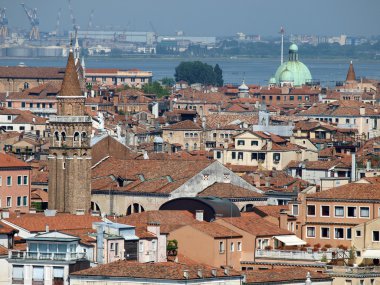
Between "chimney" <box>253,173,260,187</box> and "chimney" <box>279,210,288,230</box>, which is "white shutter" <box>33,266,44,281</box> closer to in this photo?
"chimney" <box>279,210,288,230</box>

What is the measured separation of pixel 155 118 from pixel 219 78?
8311 centimetres

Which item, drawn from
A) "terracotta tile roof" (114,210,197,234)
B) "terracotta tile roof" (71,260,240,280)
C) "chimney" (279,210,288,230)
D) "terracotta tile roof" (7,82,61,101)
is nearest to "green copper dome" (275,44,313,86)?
"terracotta tile roof" (7,82,61,101)

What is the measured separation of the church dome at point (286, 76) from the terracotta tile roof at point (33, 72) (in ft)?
68.9

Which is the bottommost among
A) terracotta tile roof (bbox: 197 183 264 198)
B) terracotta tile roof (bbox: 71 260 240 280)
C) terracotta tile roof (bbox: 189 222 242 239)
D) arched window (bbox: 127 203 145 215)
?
arched window (bbox: 127 203 145 215)

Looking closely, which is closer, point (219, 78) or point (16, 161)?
point (16, 161)

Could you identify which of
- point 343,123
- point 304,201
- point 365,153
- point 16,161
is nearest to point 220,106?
point 343,123

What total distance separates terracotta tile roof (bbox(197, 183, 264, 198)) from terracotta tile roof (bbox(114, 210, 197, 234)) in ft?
22.2

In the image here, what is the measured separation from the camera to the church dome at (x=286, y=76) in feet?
559

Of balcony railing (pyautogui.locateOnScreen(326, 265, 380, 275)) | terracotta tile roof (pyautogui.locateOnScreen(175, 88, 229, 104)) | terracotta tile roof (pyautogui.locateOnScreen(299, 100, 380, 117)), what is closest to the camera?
balcony railing (pyautogui.locateOnScreen(326, 265, 380, 275))

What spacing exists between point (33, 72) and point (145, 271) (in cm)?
12021

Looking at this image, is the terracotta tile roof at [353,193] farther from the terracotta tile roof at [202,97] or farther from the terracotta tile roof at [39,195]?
the terracotta tile roof at [202,97]

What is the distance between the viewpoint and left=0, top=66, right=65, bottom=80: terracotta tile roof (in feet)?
502

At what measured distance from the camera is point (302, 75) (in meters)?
173

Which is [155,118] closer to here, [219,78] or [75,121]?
[75,121]
